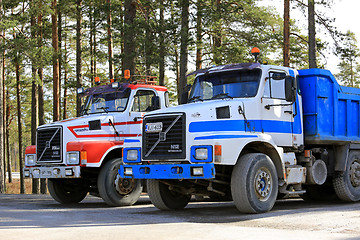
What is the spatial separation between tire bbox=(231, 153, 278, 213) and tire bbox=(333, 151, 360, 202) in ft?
→ 10.8

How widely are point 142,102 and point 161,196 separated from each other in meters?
3.65

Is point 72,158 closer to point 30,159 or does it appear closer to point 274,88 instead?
point 30,159

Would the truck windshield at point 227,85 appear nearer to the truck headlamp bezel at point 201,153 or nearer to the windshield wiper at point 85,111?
the truck headlamp bezel at point 201,153

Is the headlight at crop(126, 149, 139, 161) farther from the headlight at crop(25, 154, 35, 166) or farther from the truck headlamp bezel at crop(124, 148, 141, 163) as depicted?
the headlight at crop(25, 154, 35, 166)

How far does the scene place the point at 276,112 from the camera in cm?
1150

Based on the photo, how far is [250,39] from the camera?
27578 millimetres

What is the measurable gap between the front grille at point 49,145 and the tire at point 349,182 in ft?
23.7

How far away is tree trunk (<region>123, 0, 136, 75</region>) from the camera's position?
22.0 meters

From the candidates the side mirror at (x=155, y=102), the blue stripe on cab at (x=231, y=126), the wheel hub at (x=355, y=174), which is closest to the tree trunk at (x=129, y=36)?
the side mirror at (x=155, y=102)

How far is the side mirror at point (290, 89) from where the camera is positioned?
11352 mm

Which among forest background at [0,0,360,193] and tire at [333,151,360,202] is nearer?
tire at [333,151,360,202]

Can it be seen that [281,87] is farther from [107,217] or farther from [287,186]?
[107,217]

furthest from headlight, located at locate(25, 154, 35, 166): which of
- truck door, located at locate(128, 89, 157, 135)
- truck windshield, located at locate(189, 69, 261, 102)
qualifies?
truck windshield, located at locate(189, 69, 261, 102)

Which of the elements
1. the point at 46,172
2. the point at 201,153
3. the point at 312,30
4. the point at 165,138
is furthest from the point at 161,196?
the point at 312,30
